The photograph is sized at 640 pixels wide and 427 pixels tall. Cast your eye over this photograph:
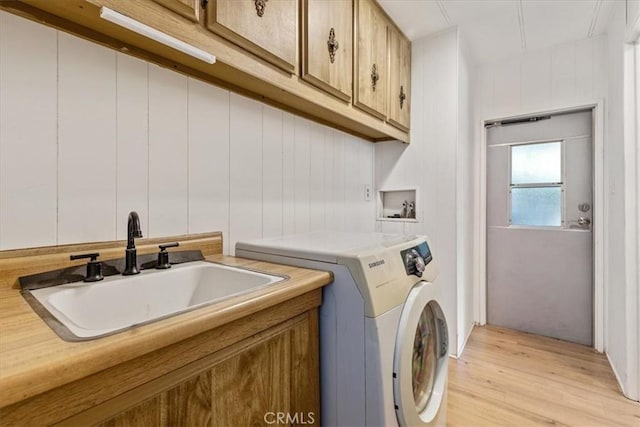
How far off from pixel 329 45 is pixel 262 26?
1.42 ft

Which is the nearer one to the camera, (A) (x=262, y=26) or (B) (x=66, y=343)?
(B) (x=66, y=343)

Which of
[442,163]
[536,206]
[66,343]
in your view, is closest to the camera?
[66,343]

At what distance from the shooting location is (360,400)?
3.05 ft

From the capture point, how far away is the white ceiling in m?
1.93

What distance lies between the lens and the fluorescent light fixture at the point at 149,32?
77 centimetres

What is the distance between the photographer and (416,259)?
1.22m

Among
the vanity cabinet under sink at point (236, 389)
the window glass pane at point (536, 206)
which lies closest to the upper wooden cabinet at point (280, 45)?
the vanity cabinet under sink at point (236, 389)

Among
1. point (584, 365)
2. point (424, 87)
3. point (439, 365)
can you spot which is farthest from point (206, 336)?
point (584, 365)

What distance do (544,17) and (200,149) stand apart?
2437 millimetres

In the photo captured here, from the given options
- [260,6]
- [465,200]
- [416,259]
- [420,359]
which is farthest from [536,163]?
[260,6]

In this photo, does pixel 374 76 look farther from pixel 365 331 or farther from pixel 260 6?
pixel 365 331

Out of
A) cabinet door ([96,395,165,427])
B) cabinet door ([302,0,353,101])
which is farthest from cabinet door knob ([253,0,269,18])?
cabinet door ([96,395,165,427])

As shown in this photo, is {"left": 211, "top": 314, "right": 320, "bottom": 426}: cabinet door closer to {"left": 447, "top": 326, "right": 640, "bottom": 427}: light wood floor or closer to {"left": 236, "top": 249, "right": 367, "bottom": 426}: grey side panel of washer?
{"left": 236, "top": 249, "right": 367, "bottom": 426}: grey side panel of washer

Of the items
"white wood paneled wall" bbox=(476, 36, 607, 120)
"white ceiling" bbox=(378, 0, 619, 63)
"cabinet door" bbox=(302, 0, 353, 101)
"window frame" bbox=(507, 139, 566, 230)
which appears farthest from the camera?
"window frame" bbox=(507, 139, 566, 230)
